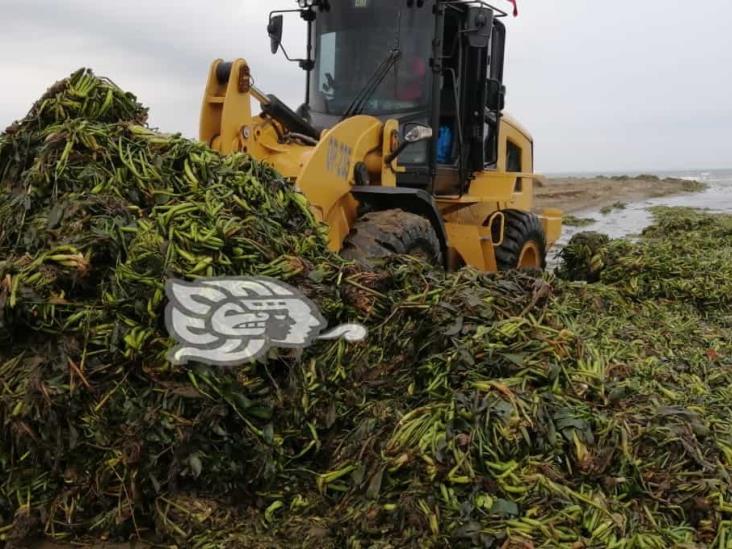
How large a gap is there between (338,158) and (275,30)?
182cm

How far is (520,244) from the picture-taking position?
23.3ft

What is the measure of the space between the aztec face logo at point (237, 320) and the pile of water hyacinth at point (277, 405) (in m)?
0.05

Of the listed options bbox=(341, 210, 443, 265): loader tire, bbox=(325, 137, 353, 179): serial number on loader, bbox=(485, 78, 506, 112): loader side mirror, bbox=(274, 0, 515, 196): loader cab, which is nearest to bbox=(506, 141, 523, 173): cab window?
bbox=(485, 78, 506, 112): loader side mirror

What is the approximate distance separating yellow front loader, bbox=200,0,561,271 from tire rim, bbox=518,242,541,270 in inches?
1.6

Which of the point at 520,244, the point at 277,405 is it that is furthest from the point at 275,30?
the point at 277,405

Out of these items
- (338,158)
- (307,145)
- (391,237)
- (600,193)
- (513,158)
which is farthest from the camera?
(600,193)

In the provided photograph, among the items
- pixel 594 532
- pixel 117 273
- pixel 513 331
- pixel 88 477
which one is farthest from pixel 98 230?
pixel 594 532

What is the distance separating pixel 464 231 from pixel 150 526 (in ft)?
14.2

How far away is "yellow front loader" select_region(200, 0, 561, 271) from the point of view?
4.64m

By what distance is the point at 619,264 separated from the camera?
7113 millimetres

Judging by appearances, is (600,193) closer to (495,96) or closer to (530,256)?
(530,256)

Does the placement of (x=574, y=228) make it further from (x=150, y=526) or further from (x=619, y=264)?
(x=150, y=526)

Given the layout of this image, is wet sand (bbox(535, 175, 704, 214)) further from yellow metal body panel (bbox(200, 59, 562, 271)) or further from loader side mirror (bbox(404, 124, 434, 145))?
yellow metal body panel (bbox(200, 59, 562, 271))

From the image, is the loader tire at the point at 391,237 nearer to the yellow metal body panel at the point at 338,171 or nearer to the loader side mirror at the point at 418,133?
the yellow metal body panel at the point at 338,171
